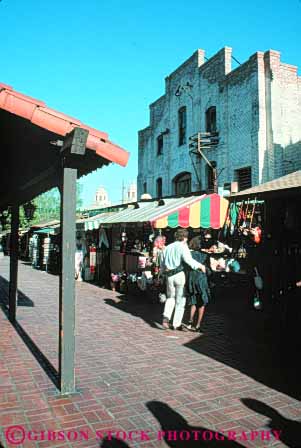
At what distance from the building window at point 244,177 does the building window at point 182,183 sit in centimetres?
360

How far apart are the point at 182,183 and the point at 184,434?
15817 mm

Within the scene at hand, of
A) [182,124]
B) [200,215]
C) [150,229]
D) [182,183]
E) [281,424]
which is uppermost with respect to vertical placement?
[182,124]

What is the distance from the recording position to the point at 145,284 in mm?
9883

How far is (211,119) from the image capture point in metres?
16.4

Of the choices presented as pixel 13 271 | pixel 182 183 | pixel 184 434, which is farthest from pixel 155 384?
pixel 182 183

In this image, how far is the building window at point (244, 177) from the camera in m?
13.9

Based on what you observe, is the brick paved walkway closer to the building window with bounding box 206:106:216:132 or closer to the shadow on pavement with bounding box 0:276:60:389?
the shadow on pavement with bounding box 0:276:60:389

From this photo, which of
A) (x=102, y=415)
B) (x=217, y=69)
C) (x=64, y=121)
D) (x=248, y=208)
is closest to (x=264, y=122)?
(x=217, y=69)

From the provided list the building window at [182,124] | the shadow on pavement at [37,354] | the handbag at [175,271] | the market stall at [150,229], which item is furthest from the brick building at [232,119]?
the shadow on pavement at [37,354]

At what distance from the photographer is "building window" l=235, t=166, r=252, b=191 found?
13906mm

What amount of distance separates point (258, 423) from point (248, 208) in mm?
6388

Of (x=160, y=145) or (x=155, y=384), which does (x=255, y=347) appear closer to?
(x=155, y=384)

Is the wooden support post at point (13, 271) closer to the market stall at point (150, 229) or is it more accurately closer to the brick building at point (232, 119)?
the market stall at point (150, 229)

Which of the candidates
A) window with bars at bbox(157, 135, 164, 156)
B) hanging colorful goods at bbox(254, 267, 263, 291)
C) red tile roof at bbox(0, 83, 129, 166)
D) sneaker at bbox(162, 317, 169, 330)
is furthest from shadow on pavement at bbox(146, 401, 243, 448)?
window with bars at bbox(157, 135, 164, 156)
